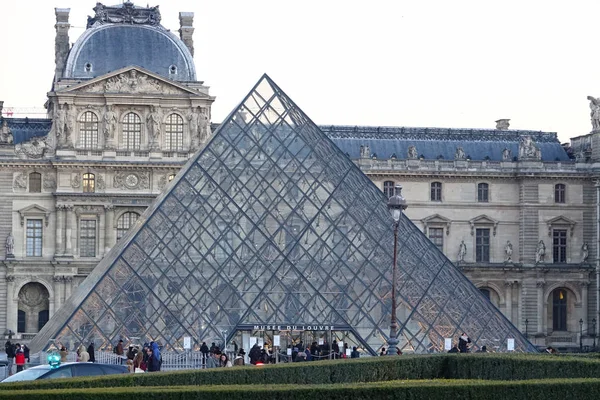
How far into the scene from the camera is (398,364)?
86.1ft

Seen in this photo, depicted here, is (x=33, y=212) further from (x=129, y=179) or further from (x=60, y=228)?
(x=129, y=179)

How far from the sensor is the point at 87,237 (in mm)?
60812

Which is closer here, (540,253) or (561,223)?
(540,253)

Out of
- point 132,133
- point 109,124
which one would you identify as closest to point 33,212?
point 109,124

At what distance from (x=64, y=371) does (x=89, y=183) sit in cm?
3633

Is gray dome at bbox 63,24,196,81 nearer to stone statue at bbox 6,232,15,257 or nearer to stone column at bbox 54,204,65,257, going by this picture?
stone column at bbox 54,204,65,257

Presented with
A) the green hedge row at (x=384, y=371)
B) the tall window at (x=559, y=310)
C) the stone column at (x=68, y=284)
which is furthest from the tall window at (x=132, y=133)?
the green hedge row at (x=384, y=371)

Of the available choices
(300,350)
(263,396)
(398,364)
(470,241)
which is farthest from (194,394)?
(470,241)

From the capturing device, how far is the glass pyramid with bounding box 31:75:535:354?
34.3 m

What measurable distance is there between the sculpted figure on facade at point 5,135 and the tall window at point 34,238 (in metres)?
3.05

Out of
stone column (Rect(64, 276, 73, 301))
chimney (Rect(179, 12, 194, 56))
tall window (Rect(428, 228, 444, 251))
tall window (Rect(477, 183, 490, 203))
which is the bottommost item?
stone column (Rect(64, 276, 73, 301))

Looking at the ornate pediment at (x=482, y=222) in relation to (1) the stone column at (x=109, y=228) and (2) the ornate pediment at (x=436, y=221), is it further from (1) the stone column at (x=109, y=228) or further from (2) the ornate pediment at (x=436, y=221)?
(1) the stone column at (x=109, y=228)

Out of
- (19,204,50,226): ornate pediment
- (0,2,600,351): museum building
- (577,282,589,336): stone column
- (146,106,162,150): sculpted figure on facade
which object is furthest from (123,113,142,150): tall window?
(577,282,589,336): stone column

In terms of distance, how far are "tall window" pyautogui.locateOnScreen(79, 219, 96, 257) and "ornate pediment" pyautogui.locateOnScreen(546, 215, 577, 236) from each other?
59.1 feet
